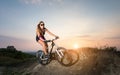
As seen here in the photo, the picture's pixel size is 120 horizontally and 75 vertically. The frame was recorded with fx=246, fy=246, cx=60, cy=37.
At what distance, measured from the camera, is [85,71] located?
19875 millimetres

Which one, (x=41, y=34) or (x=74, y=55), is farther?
(x=41, y=34)

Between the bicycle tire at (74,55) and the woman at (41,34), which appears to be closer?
the bicycle tire at (74,55)

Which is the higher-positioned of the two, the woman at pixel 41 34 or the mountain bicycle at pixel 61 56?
the woman at pixel 41 34

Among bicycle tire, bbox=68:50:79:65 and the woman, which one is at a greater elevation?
the woman

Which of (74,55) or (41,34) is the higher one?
(41,34)

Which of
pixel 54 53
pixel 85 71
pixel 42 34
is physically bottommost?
pixel 85 71

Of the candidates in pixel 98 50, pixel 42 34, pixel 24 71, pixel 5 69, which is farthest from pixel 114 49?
pixel 5 69

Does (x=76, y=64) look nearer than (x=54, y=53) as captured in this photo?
No

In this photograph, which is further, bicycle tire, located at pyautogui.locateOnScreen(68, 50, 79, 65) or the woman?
the woman

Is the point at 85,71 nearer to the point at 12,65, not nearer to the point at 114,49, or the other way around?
the point at 114,49

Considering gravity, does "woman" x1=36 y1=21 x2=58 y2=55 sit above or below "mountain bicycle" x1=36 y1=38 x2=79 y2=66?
above

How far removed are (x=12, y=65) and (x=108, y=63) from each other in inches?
536

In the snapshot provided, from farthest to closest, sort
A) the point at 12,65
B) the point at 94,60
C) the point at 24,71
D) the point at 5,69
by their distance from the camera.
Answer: the point at 12,65 < the point at 5,69 < the point at 24,71 < the point at 94,60

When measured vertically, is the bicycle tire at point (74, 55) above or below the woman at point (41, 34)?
below
